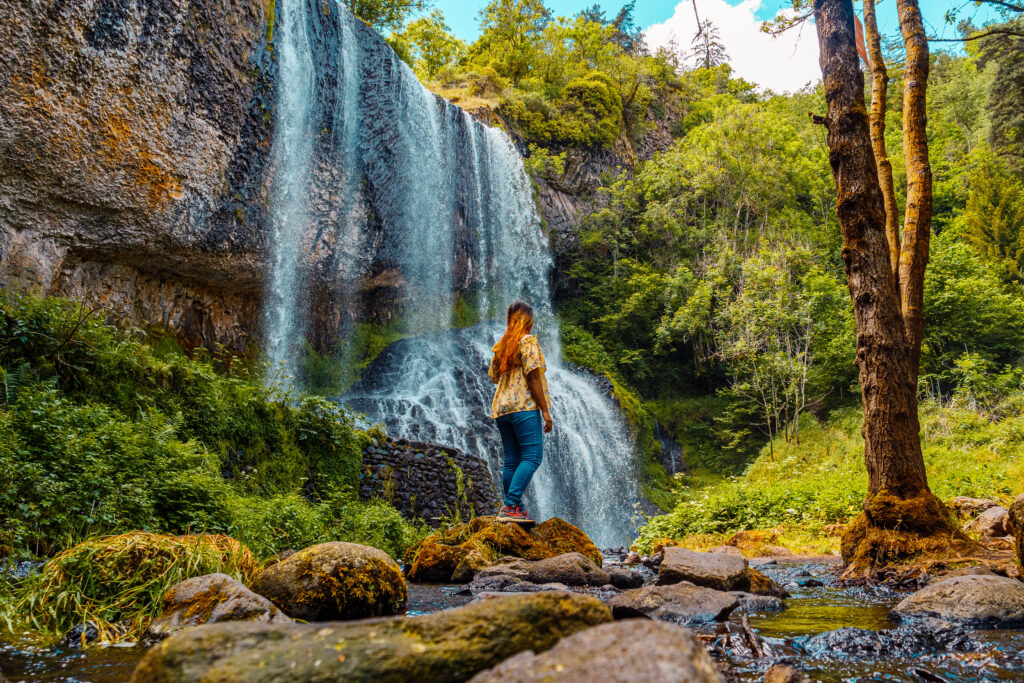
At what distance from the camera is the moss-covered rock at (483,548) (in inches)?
199

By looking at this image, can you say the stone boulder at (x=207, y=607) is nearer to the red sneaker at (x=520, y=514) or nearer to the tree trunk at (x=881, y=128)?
the red sneaker at (x=520, y=514)

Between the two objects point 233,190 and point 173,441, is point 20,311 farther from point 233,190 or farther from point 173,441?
point 233,190

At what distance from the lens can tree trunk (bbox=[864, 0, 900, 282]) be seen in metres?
6.58

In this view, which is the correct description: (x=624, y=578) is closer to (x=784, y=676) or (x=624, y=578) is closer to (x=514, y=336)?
(x=514, y=336)

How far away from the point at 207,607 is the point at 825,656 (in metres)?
2.65

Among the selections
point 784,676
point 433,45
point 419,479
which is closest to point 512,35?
point 433,45

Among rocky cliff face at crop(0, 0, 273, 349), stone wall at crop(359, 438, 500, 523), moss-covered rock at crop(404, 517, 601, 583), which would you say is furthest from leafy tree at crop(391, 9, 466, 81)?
moss-covered rock at crop(404, 517, 601, 583)

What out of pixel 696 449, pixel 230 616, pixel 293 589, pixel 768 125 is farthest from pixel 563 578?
pixel 768 125

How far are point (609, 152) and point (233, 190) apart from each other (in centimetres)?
1756

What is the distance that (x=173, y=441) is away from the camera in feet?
20.5

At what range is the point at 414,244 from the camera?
58.0ft

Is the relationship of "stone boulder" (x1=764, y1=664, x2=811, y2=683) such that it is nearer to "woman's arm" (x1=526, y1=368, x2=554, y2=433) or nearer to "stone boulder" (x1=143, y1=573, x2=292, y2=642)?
"stone boulder" (x1=143, y1=573, x2=292, y2=642)

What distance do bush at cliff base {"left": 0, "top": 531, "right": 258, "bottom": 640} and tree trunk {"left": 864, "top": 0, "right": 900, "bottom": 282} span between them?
21.2ft

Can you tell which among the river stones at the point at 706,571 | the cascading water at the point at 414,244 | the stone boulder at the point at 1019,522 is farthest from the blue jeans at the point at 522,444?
the cascading water at the point at 414,244
